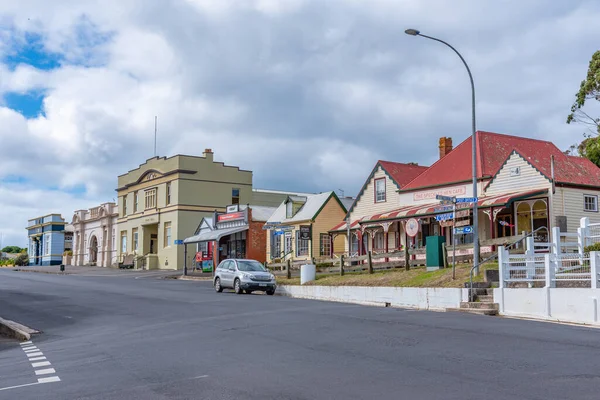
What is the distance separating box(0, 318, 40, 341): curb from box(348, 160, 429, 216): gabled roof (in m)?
23.4

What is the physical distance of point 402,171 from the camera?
3859cm

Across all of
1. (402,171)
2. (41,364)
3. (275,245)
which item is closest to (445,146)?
(402,171)

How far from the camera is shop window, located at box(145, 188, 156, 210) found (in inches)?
2583

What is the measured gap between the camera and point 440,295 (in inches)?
854

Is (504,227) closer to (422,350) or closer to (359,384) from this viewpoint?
(422,350)

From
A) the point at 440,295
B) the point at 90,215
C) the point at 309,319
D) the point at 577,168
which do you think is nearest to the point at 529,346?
the point at 309,319

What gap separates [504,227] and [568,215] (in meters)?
3.08

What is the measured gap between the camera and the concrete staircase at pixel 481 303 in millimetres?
19594

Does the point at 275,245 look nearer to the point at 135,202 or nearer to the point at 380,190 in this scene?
the point at 380,190

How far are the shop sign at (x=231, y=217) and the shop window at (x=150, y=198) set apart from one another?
1367 centimetres

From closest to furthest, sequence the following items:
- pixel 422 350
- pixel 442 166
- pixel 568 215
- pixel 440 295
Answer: pixel 422 350
pixel 440 295
pixel 568 215
pixel 442 166

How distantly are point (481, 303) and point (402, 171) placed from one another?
63.0 ft

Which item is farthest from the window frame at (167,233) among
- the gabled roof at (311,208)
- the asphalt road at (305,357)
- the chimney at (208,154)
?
the asphalt road at (305,357)

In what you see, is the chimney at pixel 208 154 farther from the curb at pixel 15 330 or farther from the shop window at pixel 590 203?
the curb at pixel 15 330
